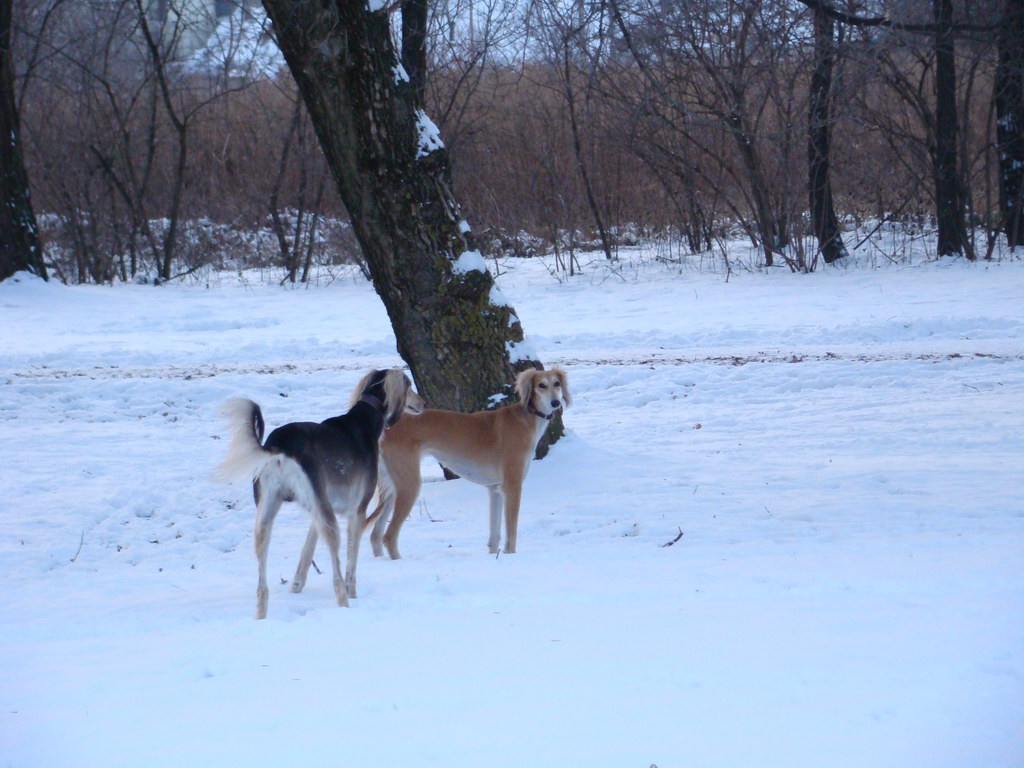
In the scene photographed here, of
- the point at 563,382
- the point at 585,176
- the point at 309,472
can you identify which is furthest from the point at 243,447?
the point at 585,176

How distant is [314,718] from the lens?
383cm

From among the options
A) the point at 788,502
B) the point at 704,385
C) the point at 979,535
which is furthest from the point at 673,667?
the point at 704,385

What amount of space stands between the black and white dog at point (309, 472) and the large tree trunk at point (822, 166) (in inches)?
654

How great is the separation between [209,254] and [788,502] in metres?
22.1

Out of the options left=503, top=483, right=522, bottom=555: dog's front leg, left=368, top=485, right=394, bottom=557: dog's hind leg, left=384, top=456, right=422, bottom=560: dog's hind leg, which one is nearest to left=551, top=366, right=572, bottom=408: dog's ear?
left=503, top=483, right=522, bottom=555: dog's front leg

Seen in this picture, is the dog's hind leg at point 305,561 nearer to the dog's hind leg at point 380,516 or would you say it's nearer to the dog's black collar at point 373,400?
the dog's black collar at point 373,400

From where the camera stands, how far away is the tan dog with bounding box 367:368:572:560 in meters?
7.00

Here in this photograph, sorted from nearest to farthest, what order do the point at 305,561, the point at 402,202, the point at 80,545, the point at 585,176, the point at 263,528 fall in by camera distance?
the point at 263,528 → the point at 305,561 → the point at 80,545 → the point at 402,202 → the point at 585,176

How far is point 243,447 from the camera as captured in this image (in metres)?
5.15

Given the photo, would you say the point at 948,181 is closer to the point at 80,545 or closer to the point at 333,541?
the point at 80,545

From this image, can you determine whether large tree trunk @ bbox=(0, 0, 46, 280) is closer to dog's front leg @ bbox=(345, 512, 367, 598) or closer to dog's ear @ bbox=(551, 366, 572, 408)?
dog's ear @ bbox=(551, 366, 572, 408)

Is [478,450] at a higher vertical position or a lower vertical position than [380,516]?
higher

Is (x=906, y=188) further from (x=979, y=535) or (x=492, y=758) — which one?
(x=492, y=758)

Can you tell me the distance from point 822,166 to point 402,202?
595 inches
